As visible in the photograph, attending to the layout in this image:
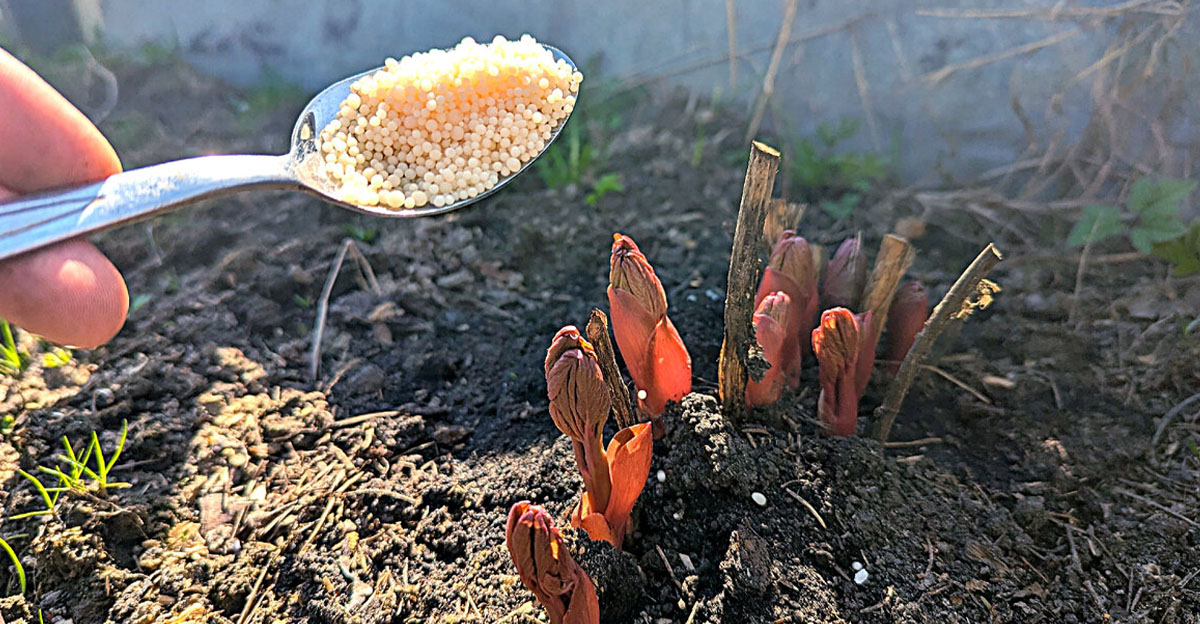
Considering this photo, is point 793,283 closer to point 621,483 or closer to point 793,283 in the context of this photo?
point 793,283

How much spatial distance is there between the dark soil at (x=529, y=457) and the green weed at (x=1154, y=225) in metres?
0.09

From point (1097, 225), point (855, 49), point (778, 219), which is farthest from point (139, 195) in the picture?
point (855, 49)

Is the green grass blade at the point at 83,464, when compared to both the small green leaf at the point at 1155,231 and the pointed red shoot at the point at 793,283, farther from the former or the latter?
the small green leaf at the point at 1155,231

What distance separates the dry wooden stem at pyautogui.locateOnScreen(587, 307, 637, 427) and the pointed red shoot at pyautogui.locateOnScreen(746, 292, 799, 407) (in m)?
0.28

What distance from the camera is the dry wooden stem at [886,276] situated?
1594mm

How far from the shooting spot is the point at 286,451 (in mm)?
1727

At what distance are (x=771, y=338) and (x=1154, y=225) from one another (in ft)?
4.63

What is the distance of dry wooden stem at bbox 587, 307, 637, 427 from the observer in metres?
1.36

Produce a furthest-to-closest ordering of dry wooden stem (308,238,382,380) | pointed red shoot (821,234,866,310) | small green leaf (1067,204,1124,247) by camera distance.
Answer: small green leaf (1067,204,1124,247)
dry wooden stem (308,238,382,380)
pointed red shoot (821,234,866,310)

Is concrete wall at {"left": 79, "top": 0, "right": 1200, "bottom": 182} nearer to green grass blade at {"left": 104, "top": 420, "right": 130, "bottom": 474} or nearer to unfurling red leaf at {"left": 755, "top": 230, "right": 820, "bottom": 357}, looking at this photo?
unfurling red leaf at {"left": 755, "top": 230, "right": 820, "bottom": 357}

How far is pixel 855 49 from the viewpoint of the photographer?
2.91m

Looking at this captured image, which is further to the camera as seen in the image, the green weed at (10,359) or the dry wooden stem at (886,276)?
the green weed at (10,359)

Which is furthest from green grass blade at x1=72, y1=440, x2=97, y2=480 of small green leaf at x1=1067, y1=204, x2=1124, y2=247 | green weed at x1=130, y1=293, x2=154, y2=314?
small green leaf at x1=1067, y1=204, x2=1124, y2=247

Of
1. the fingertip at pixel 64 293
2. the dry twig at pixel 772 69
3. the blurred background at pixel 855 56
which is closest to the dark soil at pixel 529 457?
the fingertip at pixel 64 293
